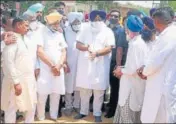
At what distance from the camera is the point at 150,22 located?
4094mm

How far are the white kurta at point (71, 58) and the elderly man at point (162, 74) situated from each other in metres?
1.37

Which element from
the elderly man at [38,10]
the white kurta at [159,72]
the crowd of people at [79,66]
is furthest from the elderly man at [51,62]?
the white kurta at [159,72]

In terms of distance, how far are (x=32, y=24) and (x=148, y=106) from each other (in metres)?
1.96

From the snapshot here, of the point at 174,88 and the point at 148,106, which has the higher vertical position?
→ the point at 174,88

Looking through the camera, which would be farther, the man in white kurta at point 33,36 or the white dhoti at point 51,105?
the white dhoti at point 51,105

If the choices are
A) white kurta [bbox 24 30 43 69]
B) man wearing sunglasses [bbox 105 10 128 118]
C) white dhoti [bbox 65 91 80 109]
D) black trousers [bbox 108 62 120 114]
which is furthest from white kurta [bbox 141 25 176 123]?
white dhoti [bbox 65 91 80 109]

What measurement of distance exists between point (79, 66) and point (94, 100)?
1.91ft

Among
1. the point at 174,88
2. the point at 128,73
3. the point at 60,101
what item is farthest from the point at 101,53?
the point at 174,88

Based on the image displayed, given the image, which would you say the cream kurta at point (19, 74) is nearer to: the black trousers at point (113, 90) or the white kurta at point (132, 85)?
the white kurta at point (132, 85)

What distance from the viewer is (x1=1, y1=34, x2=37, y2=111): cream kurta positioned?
396cm

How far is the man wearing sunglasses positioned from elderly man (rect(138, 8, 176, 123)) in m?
0.80

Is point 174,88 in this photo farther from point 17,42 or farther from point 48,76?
point 48,76

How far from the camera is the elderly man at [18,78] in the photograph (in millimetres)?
3967

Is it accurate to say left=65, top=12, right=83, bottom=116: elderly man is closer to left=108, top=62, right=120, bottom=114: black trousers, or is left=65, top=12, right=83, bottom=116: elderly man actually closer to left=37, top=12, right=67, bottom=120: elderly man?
left=37, top=12, right=67, bottom=120: elderly man
